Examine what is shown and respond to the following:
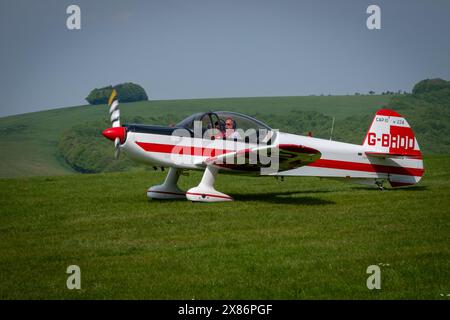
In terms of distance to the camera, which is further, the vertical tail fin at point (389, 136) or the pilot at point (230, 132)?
the vertical tail fin at point (389, 136)

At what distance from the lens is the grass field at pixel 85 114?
139 ft

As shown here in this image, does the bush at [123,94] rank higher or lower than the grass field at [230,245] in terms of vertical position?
higher

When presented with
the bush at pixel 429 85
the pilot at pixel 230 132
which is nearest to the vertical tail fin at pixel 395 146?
the pilot at pixel 230 132

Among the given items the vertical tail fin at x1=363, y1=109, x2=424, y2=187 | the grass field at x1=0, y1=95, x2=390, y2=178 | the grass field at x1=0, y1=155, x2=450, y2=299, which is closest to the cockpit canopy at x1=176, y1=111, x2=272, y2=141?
the grass field at x1=0, y1=155, x2=450, y2=299

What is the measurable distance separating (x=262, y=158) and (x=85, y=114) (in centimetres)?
5174

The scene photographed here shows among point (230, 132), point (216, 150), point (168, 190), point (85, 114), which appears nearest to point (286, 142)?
point (230, 132)

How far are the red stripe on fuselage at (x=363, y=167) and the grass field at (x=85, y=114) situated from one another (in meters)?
28.5

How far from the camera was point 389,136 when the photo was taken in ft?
45.1

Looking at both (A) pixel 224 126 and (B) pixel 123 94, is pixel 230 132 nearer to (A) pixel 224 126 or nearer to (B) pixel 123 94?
(A) pixel 224 126

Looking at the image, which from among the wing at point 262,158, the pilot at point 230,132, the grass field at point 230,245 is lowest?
the grass field at point 230,245

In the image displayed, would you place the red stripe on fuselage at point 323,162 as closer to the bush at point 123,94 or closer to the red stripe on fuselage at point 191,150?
the red stripe on fuselage at point 191,150

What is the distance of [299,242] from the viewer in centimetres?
802

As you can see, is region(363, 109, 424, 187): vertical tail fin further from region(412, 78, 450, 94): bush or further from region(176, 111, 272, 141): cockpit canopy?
region(412, 78, 450, 94): bush
